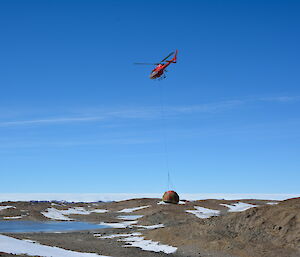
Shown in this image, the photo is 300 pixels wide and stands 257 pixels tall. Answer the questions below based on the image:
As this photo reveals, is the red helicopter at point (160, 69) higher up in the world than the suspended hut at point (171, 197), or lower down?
higher up

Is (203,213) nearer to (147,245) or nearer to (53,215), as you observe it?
(53,215)

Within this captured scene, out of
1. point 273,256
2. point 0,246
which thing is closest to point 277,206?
point 273,256

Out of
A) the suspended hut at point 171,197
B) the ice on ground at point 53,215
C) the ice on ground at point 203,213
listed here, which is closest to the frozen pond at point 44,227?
the ice on ground at point 53,215

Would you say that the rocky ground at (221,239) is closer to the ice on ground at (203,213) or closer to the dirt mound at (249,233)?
the dirt mound at (249,233)

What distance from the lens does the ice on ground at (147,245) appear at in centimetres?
3296

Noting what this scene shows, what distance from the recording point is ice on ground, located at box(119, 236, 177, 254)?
3296 centimetres

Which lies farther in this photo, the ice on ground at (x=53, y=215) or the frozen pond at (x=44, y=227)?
the ice on ground at (x=53, y=215)

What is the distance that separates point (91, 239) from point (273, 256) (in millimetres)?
17881

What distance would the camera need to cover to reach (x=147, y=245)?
115 ft

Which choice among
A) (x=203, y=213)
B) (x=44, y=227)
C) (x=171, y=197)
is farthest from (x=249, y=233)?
(x=171, y=197)

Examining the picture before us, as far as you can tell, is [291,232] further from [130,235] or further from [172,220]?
[172,220]

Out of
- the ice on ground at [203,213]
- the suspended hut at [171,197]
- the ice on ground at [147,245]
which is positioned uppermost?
the suspended hut at [171,197]

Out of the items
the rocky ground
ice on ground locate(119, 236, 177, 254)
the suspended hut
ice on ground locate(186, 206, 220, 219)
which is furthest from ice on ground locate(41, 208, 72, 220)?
ice on ground locate(119, 236, 177, 254)

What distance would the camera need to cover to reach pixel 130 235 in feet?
137
